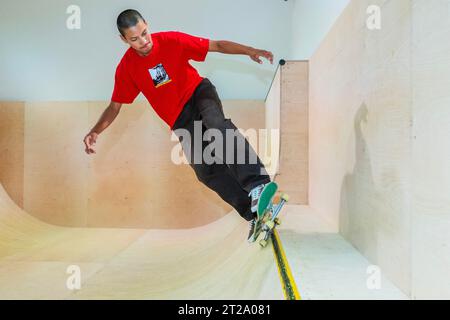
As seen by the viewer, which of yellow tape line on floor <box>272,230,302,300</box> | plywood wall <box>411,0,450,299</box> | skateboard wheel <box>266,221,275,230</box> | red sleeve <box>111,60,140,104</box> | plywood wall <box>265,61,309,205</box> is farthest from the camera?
plywood wall <box>265,61,309,205</box>

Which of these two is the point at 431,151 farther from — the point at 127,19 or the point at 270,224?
the point at 127,19

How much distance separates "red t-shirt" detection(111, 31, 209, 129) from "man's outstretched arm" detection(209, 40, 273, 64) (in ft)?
0.29

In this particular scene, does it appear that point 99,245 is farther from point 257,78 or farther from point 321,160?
point 257,78

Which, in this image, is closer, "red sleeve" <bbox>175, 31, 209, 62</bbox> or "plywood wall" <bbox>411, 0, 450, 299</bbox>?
"plywood wall" <bbox>411, 0, 450, 299</bbox>

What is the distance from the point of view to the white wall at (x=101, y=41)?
371 centimetres

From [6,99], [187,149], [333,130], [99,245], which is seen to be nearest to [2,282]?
[99,245]

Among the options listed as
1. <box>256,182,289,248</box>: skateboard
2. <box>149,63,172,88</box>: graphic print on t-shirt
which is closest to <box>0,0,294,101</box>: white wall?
<box>149,63,172,88</box>: graphic print on t-shirt

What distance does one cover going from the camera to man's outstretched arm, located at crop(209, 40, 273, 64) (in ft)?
6.29

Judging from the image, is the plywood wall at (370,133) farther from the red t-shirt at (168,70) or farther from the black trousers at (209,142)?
the red t-shirt at (168,70)

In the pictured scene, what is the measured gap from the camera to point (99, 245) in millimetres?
3094

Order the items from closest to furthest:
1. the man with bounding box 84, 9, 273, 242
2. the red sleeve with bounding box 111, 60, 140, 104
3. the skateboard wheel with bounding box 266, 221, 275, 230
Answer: the skateboard wheel with bounding box 266, 221, 275, 230 < the man with bounding box 84, 9, 273, 242 < the red sleeve with bounding box 111, 60, 140, 104

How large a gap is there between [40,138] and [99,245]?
177 cm

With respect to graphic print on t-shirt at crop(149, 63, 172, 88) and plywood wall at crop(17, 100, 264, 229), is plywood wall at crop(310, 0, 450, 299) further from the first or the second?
plywood wall at crop(17, 100, 264, 229)

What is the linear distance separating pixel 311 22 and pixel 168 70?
57.2 inches
